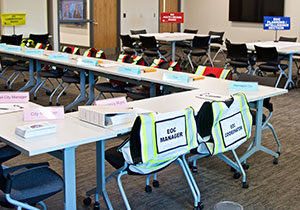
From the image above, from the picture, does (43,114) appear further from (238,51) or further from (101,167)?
(238,51)

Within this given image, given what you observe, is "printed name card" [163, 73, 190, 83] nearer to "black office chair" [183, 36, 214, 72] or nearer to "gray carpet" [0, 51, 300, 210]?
"gray carpet" [0, 51, 300, 210]

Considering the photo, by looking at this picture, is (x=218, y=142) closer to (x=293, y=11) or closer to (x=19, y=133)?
(x=19, y=133)

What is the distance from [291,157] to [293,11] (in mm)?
8090

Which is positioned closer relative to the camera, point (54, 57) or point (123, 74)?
point (123, 74)

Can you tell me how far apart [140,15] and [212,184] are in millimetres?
10297

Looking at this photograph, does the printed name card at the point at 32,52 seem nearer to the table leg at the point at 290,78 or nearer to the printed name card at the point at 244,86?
the printed name card at the point at 244,86

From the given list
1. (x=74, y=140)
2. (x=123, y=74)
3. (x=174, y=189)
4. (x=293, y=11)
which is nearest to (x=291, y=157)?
(x=174, y=189)

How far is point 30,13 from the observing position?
35.6 ft

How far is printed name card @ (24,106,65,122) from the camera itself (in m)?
3.12

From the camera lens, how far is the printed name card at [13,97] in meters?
3.71

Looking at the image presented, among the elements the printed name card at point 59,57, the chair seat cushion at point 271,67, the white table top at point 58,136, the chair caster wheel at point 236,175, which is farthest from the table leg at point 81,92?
the chair seat cushion at point 271,67

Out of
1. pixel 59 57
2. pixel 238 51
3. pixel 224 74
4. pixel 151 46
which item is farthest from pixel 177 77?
pixel 151 46

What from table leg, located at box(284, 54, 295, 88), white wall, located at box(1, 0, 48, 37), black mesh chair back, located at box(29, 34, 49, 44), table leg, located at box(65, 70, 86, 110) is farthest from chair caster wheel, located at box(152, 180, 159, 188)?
white wall, located at box(1, 0, 48, 37)

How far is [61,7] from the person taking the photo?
12461 millimetres
